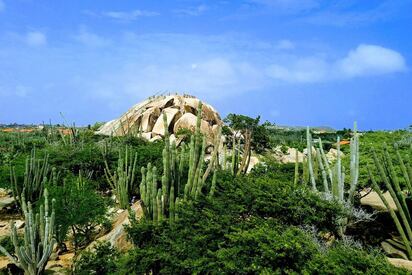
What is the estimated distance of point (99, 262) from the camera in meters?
8.92

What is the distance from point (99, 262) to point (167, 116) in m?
21.0

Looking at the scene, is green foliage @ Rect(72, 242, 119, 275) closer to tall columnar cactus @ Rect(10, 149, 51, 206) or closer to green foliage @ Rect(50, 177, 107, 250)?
green foliage @ Rect(50, 177, 107, 250)

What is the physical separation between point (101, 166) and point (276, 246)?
1271cm

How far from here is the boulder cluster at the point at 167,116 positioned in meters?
28.3

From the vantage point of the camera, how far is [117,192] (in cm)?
1479

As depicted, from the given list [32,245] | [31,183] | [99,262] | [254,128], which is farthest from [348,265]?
[254,128]

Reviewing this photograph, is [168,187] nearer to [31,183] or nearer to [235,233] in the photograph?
[235,233]

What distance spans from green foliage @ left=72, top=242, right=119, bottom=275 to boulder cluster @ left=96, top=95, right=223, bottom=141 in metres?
17.2

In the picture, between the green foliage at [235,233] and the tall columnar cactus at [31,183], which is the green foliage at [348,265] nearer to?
the green foliage at [235,233]

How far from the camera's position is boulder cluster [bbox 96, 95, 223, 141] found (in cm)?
2828

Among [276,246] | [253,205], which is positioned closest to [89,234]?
[253,205]

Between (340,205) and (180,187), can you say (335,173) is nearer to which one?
(340,205)

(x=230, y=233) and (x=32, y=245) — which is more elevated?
(x=230, y=233)

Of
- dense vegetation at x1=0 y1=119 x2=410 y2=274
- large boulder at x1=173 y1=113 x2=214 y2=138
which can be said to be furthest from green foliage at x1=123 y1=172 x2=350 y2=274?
large boulder at x1=173 y1=113 x2=214 y2=138
